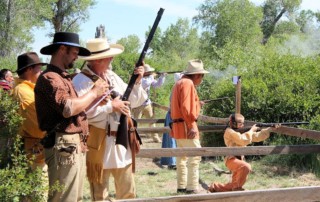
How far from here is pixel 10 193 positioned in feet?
10.9

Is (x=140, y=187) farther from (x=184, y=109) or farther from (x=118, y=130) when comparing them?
(x=118, y=130)

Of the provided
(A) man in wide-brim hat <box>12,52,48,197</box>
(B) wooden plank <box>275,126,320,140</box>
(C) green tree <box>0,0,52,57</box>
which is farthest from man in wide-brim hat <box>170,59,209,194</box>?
(C) green tree <box>0,0,52,57</box>

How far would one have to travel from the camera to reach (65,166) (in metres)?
3.69

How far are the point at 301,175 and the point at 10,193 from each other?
603 centimetres

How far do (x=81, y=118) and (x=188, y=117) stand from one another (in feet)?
9.84

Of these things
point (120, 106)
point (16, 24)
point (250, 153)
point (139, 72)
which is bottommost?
point (250, 153)

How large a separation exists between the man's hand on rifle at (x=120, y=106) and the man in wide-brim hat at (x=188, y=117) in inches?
90.8

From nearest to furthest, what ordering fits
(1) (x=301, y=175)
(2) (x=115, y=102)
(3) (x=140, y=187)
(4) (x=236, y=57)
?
(2) (x=115, y=102) < (3) (x=140, y=187) < (1) (x=301, y=175) < (4) (x=236, y=57)

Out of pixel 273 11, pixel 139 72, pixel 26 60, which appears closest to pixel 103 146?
pixel 139 72

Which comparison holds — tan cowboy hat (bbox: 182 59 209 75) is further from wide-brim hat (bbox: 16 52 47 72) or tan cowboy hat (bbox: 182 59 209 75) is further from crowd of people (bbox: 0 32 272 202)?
wide-brim hat (bbox: 16 52 47 72)

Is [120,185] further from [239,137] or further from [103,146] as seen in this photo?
[239,137]

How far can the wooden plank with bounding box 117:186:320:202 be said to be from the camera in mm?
3992

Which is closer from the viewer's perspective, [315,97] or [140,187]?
[140,187]

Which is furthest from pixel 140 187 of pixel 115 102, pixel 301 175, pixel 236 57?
pixel 236 57
